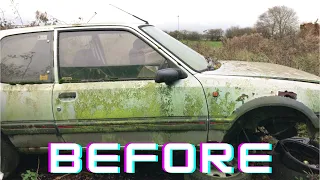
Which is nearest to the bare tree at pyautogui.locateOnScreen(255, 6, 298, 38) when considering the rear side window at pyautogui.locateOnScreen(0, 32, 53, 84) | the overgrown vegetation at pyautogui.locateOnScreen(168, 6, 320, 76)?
the overgrown vegetation at pyautogui.locateOnScreen(168, 6, 320, 76)

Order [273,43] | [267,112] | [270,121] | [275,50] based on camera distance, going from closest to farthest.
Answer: [267,112] < [270,121] < [275,50] < [273,43]

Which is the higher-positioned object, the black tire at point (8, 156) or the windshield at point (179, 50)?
the windshield at point (179, 50)

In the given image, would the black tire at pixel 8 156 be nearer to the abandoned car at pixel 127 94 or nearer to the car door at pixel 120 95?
the abandoned car at pixel 127 94

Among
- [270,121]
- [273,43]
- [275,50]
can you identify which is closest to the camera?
[270,121]

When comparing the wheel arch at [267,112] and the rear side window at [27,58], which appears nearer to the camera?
the wheel arch at [267,112]

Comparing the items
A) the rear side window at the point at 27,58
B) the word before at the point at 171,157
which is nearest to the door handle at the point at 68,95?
the rear side window at the point at 27,58

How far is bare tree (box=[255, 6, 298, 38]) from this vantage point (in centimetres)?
1259

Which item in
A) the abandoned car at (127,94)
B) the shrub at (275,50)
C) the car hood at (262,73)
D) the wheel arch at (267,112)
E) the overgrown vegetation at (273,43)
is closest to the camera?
the wheel arch at (267,112)

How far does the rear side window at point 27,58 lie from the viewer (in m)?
3.31

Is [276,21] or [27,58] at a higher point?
[276,21]

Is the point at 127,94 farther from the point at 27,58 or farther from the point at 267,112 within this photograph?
the point at 267,112

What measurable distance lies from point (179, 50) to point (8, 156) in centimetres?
225

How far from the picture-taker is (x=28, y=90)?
3256mm

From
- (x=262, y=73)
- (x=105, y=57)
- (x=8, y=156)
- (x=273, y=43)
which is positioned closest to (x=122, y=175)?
(x=8, y=156)
